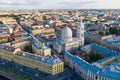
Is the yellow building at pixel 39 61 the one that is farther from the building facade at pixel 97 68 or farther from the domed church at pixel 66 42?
the domed church at pixel 66 42

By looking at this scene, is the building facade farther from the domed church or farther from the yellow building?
the domed church

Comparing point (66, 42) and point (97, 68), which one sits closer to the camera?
point (97, 68)

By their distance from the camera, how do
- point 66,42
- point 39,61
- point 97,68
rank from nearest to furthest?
point 97,68 → point 39,61 → point 66,42

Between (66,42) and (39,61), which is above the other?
(66,42)

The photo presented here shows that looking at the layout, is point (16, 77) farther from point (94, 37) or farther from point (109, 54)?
point (94, 37)

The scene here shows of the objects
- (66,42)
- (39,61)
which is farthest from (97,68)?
(66,42)

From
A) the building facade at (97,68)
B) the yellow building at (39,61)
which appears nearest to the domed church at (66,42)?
the building facade at (97,68)

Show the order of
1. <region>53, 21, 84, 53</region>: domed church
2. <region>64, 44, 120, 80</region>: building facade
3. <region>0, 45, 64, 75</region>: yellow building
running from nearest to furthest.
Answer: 1. <region>64, 44, 120, 80</region>: building facade
2. <region>0, 45, 64, 75</region>: yellow building
3. <region>53, 21, 84, 53</region>: domed church

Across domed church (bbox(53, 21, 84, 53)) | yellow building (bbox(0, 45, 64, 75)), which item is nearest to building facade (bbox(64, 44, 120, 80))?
yellow building (bbox(0, 45, 64, 75))

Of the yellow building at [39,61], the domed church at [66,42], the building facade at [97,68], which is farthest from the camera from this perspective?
the domed church at [66,42]

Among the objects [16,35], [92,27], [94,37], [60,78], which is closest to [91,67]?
[60,78]

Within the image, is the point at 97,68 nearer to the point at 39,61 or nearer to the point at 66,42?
the point at 39,61
